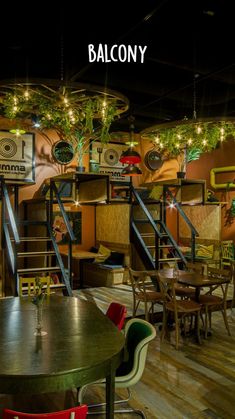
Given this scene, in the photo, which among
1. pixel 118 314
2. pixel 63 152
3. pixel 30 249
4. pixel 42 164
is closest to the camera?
pixel 118 314

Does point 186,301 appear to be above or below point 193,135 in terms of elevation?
below

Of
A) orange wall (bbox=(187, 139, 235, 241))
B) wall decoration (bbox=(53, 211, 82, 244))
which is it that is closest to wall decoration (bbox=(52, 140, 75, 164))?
wall decoration (bbox=(53, 211, 82, 244))

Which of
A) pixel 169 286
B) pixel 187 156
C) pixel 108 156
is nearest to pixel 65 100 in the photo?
pixel 169 286

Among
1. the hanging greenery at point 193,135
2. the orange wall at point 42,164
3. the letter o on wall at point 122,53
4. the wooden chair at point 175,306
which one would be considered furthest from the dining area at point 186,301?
the orange wall at point 42,164

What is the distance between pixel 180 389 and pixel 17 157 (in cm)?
639

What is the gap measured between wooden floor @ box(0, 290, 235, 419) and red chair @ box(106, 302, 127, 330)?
718 mm

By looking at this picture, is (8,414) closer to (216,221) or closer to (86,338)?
(86,338)

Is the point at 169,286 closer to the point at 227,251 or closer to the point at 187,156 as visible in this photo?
the point at 227,251

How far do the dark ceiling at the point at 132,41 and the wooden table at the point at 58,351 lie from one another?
11.8ft

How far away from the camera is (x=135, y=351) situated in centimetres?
282

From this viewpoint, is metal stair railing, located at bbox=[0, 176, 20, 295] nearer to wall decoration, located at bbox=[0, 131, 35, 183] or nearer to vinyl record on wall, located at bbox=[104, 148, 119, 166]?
wall decoration, located at bbox=[0, 131, 35, 183]

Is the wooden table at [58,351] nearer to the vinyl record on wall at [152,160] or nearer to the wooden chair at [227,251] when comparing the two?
the vinyl record on wall at [152,160]

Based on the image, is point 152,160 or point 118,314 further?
point 152,160

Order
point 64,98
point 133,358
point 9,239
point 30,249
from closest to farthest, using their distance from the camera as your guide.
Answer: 1. point 133,358
2. point 64,98
3. point 9,239
4. point 30,249
